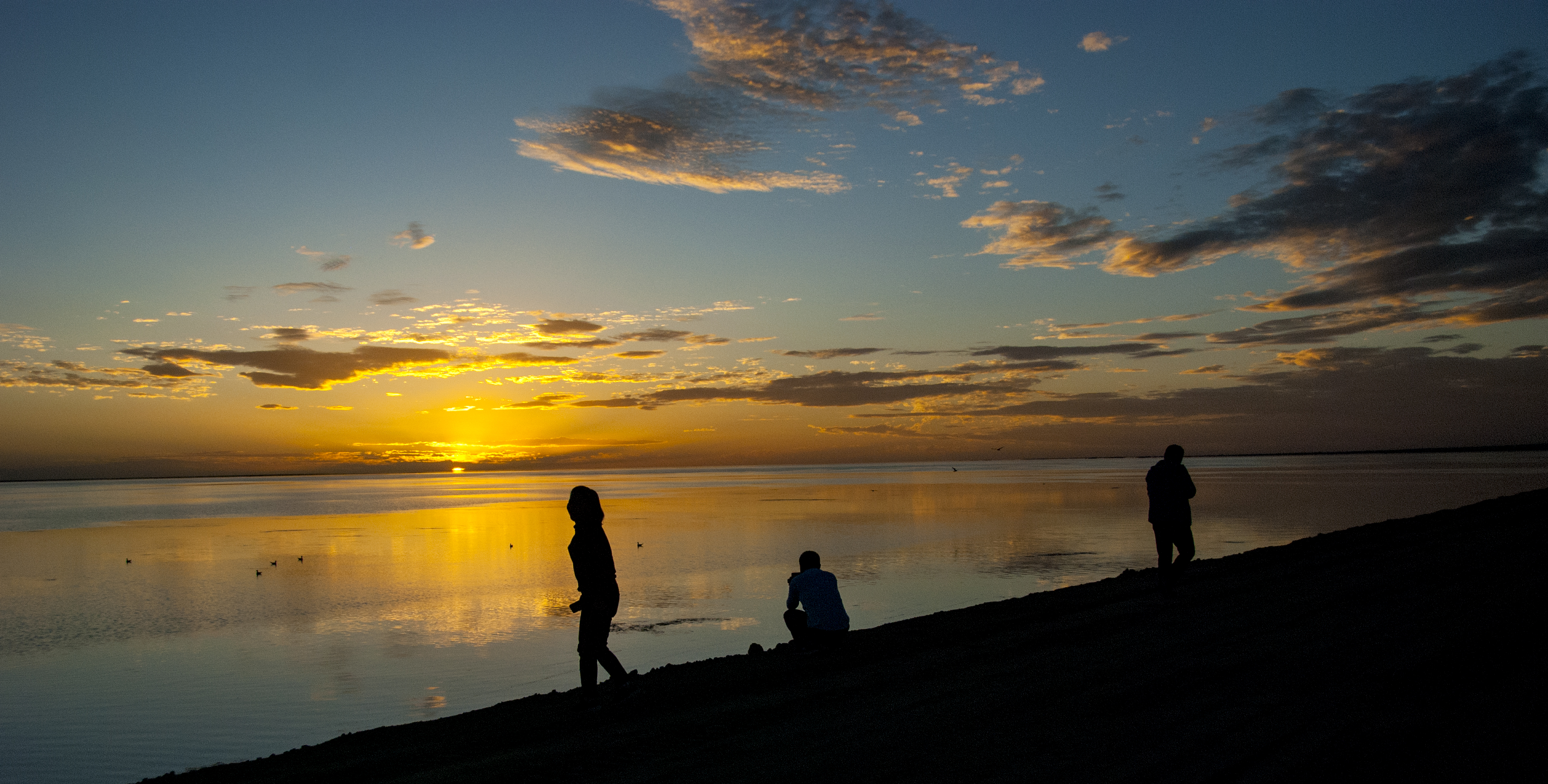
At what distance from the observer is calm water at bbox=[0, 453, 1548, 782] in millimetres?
13773

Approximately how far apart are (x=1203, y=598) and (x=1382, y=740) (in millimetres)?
7752

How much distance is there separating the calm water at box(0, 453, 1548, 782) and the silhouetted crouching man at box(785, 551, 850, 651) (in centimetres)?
527

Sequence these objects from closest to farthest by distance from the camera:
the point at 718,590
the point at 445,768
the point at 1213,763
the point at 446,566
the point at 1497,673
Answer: the point at 1213,763, the point at 1497,673, the point at 445,768, the point at 718,590, the point at 446,566

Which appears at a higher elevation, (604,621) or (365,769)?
(604,621)

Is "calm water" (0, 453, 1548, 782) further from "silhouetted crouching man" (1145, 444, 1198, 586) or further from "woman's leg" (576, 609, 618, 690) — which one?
"silhouetted crouching man" (1145, 444, 1198, 586)

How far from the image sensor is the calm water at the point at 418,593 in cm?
1377

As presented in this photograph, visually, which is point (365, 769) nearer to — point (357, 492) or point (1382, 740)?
point (1382, 740)

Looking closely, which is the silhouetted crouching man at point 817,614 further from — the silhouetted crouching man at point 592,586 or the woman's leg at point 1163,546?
the woman's leg at point 1163,546

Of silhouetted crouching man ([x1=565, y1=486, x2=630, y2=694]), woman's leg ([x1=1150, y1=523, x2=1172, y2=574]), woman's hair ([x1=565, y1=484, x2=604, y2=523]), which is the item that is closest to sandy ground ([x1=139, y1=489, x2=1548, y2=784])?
silhouetted crouching man ([x1=565, y1=486, x2=630, y2=694])

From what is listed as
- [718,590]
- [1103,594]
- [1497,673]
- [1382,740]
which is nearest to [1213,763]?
[1382,740]

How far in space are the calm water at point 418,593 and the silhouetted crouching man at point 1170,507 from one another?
7.13 m

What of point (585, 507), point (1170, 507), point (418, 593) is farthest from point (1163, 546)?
point (418, 593)

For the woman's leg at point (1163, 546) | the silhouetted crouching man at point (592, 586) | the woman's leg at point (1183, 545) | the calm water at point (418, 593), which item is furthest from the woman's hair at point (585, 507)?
the woman's leg at point (1183, 545)

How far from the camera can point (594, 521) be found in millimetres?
9234
